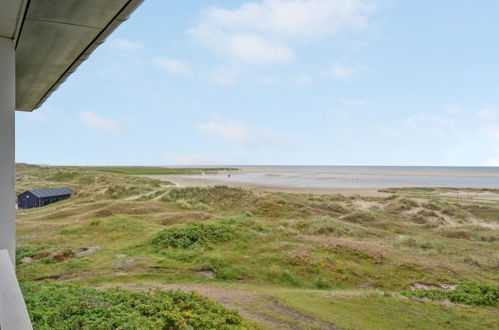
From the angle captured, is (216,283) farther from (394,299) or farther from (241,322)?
(394,299)

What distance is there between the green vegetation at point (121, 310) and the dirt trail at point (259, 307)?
1.06 m

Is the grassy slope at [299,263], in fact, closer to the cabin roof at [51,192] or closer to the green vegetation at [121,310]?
the green vegetation at [121,310]

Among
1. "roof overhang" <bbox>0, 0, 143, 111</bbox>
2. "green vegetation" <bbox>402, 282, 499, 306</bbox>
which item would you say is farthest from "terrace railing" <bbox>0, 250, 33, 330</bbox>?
"green vegetation" <bbox>402, 282, 499, 306</bbox>

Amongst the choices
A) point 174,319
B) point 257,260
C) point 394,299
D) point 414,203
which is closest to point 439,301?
point 394,299

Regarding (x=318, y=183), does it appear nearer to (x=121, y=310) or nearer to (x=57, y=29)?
(x=121, y=310)

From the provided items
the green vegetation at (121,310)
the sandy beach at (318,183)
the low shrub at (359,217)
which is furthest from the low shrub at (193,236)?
the sandy beach at (318,183)

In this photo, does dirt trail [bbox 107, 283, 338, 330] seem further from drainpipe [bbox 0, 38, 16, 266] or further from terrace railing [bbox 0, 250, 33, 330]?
terrace railing [bbox 0, 250, 33, 330]

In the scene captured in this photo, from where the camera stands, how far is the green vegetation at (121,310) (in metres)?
7.67

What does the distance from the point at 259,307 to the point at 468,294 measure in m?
9.27

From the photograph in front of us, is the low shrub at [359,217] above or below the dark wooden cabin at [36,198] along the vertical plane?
below

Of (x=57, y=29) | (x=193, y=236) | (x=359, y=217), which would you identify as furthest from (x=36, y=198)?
(x=57, y=29)

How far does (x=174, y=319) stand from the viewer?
894cm

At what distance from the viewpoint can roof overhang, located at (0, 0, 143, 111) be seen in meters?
4.38

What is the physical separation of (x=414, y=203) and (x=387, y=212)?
535 centimetres
